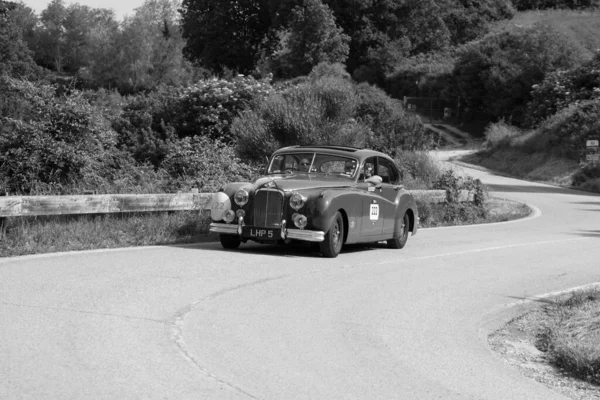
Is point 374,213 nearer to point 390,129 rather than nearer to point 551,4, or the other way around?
point 390,129

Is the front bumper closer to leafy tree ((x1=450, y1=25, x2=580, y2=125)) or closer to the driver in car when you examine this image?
the driver in car

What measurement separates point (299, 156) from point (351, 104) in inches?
471

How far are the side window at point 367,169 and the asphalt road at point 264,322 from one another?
1.24m

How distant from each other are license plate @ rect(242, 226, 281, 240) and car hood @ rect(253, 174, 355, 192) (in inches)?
24.6

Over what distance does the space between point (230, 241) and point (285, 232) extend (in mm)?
1187

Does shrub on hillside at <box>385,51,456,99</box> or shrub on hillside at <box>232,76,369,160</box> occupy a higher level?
shrub on hillside at <box>385,51,456,99</box>

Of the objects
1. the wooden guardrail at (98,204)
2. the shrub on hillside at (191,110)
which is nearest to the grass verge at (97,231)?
the wooden guardrail at (98,204)

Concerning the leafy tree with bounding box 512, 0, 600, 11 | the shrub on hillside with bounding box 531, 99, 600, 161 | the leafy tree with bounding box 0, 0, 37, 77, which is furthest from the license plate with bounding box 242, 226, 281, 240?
the leafy tree with bounding box 512, 0, 600, 11

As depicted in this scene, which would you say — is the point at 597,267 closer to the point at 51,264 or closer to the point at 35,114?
the point at 51,264

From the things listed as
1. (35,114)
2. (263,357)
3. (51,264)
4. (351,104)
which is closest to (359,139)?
(351,104)

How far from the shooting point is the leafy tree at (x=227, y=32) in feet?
286

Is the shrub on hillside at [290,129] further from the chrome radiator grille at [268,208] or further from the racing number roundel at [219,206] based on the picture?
the chrome radiator grille at [268,208]

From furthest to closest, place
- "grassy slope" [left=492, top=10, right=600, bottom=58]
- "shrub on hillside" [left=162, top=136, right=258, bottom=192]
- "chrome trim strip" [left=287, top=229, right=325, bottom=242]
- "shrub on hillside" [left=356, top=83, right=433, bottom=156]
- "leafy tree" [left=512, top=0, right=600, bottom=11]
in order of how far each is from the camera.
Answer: "leafy tree" [left=512, top=0, right=600, bottom=11]
"grassy slope" [left=492, top=10, right=600, bottom=58]
"shrub on hillside" [left=356, top=83, right=433, bottom=156]
"shrub on hillside" [left=162, top=136, right=258, bottom=192]
"chrome trim strip" [left=287, top=229, right=325, bottom=242]

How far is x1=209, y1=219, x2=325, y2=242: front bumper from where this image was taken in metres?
13.5
